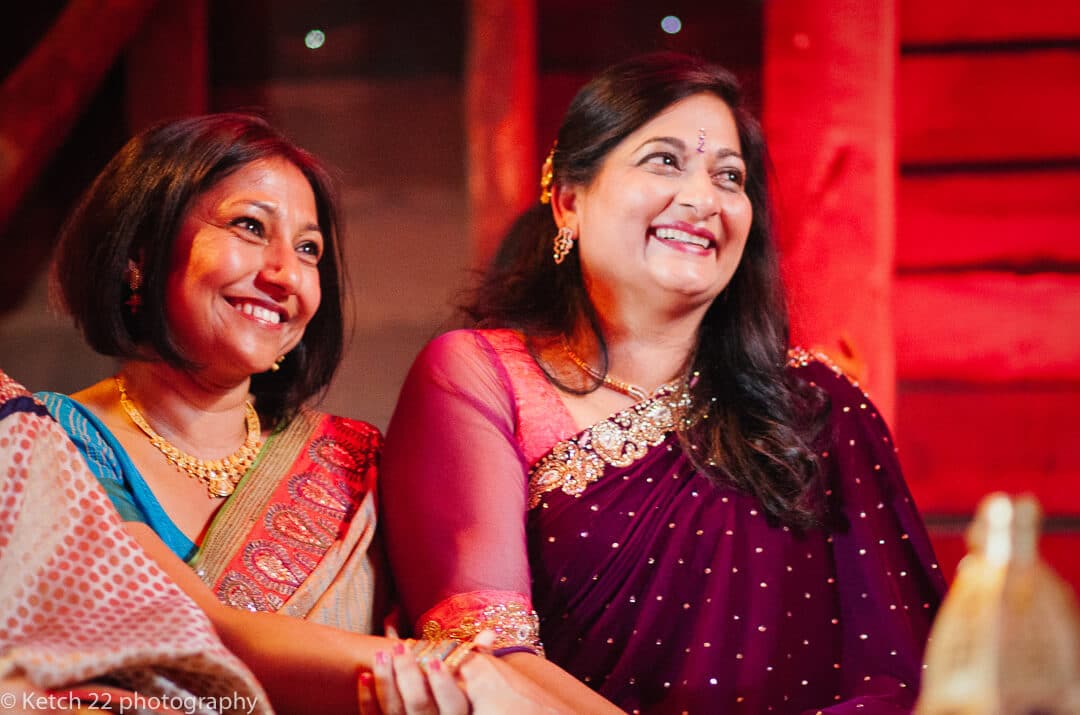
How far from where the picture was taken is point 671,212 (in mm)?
2098

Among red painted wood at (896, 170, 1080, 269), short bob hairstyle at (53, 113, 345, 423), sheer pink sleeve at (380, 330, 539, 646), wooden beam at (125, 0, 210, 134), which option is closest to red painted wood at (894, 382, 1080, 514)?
red painted wood at (896, 170, 1080, 269)

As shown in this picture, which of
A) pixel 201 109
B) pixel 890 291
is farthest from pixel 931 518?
pixel 201 109

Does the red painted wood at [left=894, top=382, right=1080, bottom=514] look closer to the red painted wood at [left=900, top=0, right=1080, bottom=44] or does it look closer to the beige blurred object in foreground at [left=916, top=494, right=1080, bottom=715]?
the red painted wood at [left=900, top=0, right=1080, bottom=44]

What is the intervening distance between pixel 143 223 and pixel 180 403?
30 cm

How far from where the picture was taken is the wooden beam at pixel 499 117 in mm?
3113

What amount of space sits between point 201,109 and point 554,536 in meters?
1.82

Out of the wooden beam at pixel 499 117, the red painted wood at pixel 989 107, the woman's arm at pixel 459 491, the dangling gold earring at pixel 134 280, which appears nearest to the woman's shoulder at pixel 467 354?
the woman's arm at pixel 459 491

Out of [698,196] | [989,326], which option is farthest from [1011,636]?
[989,326]

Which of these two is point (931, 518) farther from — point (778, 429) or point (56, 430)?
point (56, 430)

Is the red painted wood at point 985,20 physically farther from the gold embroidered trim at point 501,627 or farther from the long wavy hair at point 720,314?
the gold embroidered trim at point 501,627

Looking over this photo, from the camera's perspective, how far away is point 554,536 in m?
2.06

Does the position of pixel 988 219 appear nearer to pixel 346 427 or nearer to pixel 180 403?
pixel 346 427

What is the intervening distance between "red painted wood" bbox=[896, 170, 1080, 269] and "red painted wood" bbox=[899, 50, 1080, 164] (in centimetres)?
6

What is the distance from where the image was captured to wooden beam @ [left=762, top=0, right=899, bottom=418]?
291 cm
